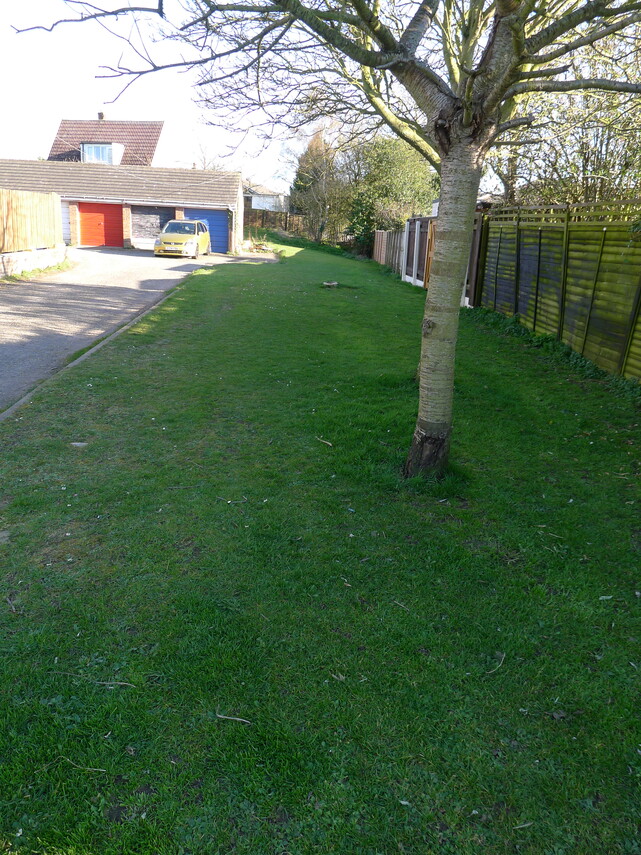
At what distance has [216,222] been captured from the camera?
34312 millimetres

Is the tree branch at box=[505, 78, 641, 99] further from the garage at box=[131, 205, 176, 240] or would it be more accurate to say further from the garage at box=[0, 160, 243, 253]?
the garage at box=[131, 205, 176, 240]

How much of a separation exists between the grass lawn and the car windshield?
23.9 meters

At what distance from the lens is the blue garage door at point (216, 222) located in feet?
112

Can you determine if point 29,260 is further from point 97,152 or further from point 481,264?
point 97,152

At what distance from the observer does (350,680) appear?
9.37ft

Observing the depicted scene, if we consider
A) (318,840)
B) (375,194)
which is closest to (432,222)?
(318,840)

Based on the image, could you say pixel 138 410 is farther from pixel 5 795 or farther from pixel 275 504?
pixel 5 795

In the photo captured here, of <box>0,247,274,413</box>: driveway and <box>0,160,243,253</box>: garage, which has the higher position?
<box>0,160,243,253</box>: garage

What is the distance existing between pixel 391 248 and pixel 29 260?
49.7 ft

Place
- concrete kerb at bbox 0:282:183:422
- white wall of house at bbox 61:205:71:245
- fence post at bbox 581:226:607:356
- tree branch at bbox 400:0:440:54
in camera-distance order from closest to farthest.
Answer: tree branch at bbox 400:0:440:54 < concrete kerb at bbox 0:282:183:422 < fence post at bbox 581:226:607:356 < white wall of house at bbox 61:205:71:245

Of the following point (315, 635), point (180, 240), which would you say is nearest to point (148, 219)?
point (180, 240)

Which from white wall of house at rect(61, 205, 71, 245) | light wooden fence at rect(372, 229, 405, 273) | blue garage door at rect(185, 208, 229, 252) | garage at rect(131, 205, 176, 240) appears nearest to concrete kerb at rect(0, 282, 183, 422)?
light wooden fence at rect(372, 229, 405, 273)

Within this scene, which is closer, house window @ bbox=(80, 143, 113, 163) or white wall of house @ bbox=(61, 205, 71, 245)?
white wall of house @ bbox=(61, 205, 71, 245)

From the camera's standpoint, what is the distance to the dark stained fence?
24.5 feet
